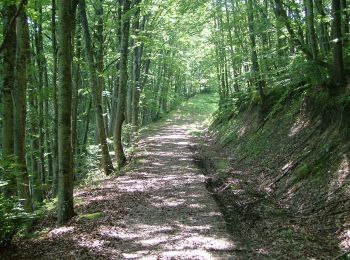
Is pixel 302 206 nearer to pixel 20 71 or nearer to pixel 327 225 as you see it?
pixel 327 225

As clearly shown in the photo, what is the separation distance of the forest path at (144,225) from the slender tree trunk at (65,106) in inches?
20.3

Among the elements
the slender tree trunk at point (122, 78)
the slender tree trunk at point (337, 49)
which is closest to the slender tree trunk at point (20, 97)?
the slender tree trunk at point (122, 78)

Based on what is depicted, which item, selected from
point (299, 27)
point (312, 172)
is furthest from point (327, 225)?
point (299, 27)

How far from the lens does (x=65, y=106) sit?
8.47m

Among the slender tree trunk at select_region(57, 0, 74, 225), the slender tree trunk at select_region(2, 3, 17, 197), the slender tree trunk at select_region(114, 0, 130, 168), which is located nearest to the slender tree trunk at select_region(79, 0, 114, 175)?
the slender tree trunk at select_region(114, 0, 130, 168)

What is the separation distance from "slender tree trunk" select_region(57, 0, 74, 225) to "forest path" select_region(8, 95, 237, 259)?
1.70ft

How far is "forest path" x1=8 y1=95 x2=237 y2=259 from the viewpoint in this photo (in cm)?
680

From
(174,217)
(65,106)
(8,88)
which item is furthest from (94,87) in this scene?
(174,217)

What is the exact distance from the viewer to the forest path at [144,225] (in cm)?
680

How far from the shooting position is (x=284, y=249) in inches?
269

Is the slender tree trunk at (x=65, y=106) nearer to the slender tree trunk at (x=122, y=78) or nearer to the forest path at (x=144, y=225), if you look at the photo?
the forest path at (x=144, y=225)

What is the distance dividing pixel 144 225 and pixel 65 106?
3.11 meters

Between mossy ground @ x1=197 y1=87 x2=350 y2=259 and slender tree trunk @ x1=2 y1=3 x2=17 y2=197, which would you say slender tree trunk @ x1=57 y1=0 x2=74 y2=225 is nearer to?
slender tree trunk @ x1=2 y1=3 x2=17 y2=197

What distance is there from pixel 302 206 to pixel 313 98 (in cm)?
484
